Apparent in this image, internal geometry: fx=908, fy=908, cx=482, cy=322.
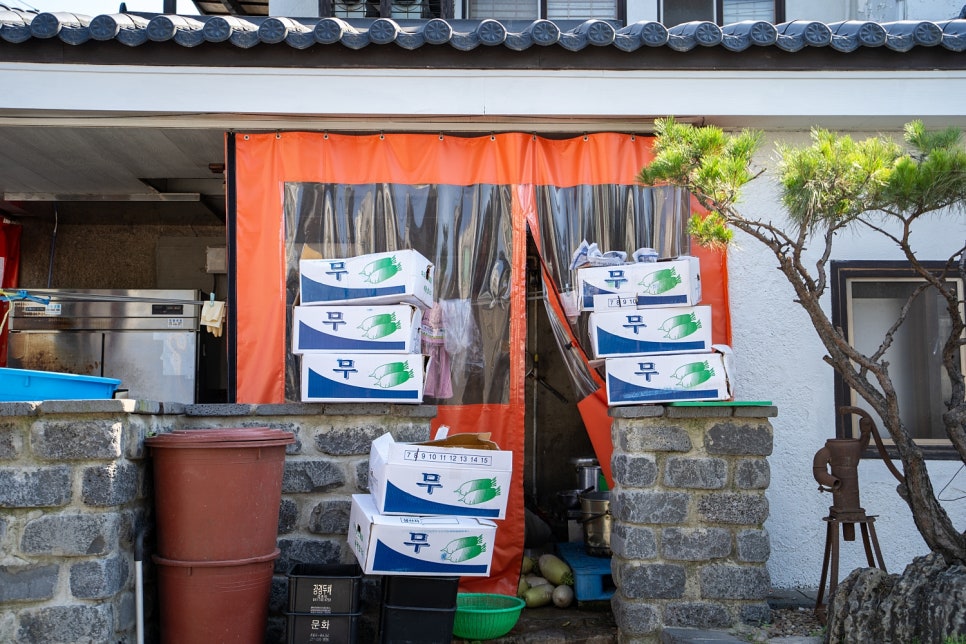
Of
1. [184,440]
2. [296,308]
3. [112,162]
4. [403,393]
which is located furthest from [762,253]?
[112,162]

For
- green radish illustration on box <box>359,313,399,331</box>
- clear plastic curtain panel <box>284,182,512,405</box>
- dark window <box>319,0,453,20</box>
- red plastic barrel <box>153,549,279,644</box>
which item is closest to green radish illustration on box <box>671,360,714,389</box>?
clear plastic curtain panel <box>284,182,512,405</box>

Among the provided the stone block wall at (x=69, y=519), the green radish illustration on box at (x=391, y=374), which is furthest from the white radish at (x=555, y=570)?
the stone block wall at (x=69, y=519)

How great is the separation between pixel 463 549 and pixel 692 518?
57.7 inches

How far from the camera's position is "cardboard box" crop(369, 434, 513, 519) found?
5.18 metres

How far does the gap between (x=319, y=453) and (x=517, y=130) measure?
2717mm

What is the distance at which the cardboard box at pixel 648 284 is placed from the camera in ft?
19.4

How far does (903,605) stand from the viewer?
453cm

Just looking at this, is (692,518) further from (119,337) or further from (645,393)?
(119,337)

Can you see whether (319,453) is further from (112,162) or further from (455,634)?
(112,162)

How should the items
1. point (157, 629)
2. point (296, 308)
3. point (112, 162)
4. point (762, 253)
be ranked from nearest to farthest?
point (157, 629) → point (296, 308) → point (762, 253) → point (112, 162)

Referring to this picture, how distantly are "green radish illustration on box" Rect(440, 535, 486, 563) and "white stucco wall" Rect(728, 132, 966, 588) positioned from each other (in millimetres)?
2376

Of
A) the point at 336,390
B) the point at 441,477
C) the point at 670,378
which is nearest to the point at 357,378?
the point at 336,390

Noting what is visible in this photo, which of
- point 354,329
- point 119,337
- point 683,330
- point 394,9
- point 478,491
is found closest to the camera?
point 478,491

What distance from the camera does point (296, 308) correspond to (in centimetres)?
597
